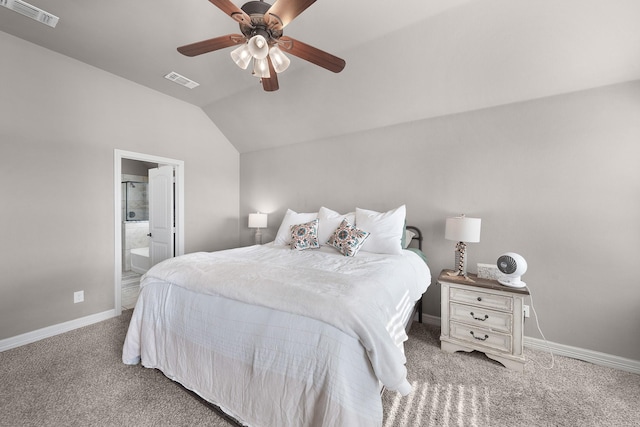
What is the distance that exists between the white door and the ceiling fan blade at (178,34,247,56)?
7.93ft

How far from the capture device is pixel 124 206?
548 centimetres

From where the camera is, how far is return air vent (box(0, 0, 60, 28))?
200 cm

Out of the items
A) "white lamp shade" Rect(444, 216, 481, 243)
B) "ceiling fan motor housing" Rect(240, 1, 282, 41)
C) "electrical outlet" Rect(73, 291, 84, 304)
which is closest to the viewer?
"ceiling fan motor housing" Rect(240, 1, 282, 41)

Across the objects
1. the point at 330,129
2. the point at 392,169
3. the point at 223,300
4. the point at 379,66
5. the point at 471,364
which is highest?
the point at 379,66

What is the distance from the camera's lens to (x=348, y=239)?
2584mm

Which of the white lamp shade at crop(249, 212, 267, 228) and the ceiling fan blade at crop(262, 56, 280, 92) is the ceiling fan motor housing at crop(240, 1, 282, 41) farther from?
the white lamp shade at crop(249, 212, 267, 228)

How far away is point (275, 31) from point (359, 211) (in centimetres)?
191

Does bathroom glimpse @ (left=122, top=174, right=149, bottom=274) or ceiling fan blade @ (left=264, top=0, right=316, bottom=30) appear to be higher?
ceiling fan blade @ (left=264, top=0, right=316, bottom=30)

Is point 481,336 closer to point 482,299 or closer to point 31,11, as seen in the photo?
point 482,299

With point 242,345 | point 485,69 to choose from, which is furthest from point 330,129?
point 242,345

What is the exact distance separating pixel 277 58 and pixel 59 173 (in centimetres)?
269

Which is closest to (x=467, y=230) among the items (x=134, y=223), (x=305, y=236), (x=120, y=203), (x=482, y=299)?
(x=482, y=299)

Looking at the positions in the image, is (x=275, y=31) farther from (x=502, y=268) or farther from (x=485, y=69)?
(x=502, y=268)

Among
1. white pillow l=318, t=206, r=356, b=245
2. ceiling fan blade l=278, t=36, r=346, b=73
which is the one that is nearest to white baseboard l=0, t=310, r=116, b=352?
white pillow l=318, t=206, r=356, b=245
